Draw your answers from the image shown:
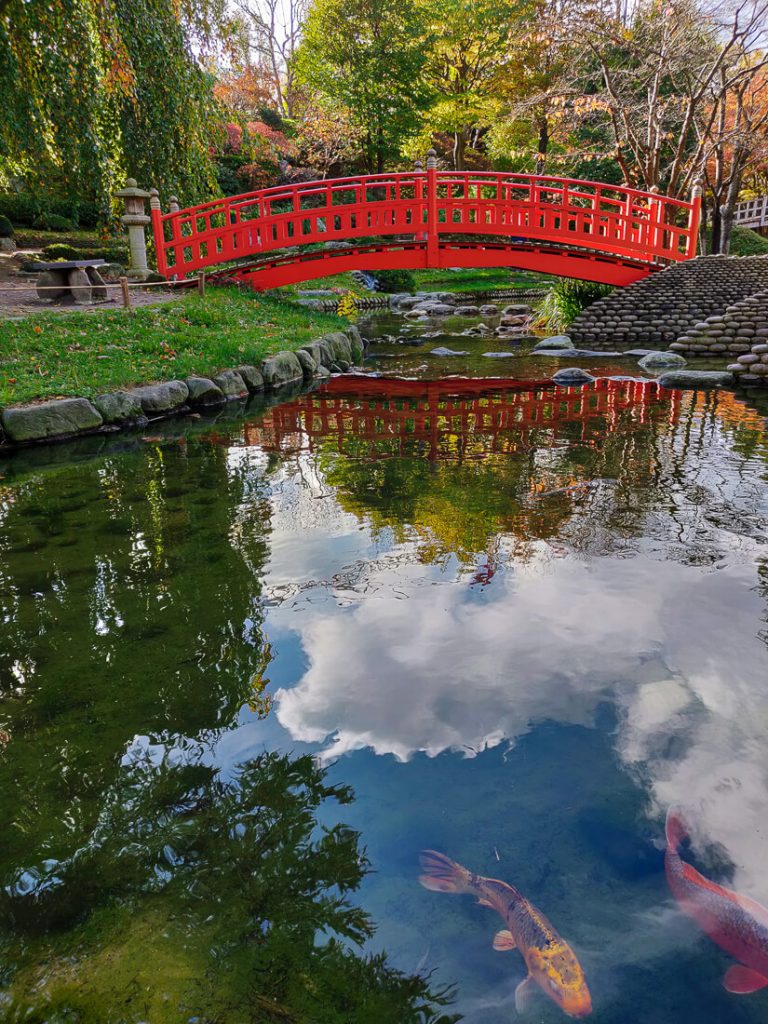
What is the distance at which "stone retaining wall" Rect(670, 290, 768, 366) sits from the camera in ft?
36.3

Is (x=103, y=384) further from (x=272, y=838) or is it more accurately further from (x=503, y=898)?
(x=503, y=898)

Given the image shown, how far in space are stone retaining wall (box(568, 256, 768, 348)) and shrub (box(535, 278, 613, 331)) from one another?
70 centimetres

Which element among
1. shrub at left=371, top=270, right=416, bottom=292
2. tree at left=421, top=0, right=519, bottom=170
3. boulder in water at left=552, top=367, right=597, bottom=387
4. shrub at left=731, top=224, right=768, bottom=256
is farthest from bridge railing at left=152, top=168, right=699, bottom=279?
tree at left=421, top=0, right=519, bottom=170

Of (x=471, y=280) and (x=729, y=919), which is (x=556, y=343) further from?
(x=471, y=280)

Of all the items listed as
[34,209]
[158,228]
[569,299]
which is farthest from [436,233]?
[34,209]

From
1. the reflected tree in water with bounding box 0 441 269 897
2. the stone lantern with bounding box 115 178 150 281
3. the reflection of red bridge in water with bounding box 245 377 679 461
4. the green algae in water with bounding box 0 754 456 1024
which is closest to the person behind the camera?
the green algae in water with bounding box 0 754 456 1024

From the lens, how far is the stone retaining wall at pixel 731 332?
36.3 ft

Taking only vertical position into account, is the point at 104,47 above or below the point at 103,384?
above

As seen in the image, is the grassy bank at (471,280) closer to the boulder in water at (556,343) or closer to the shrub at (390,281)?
the shrub at (390,281)

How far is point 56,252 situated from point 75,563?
50.4 feet

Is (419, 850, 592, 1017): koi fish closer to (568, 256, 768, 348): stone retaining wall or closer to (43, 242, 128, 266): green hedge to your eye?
(568, 256, 768, 348): stone retaining wall

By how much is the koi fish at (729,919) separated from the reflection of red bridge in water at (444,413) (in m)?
4.49

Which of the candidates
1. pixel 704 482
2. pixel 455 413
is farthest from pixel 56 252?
pixel 704 482

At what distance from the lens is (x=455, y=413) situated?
317 inches
